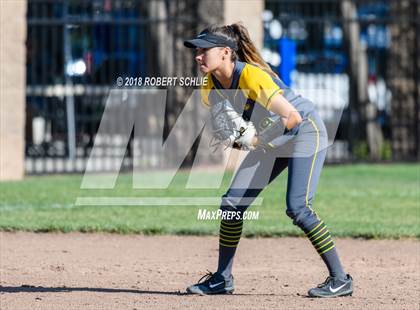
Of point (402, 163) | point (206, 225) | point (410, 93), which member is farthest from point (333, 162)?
point (206, 225)

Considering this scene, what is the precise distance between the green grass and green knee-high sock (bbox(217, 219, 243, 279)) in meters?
3.43

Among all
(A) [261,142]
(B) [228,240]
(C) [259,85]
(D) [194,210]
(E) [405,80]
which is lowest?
(D) [194,210]

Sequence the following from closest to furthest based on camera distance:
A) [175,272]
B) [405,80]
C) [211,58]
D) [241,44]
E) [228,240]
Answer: [211,58] < [241,44] < [228,240] < [175,272] < [405,80]

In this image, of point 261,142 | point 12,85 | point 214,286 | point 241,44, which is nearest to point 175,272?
point 214,286

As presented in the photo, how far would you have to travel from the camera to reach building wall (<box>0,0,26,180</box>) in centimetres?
1611

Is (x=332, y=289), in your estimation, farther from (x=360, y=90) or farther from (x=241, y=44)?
(x=360, y=90)

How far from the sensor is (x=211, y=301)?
7766mm

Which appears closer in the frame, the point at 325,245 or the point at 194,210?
the point at 325,245

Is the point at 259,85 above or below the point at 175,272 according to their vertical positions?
above

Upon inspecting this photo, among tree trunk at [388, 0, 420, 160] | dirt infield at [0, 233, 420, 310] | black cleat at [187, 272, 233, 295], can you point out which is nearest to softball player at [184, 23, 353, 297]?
black cleat at [187, 272, 233, 295]

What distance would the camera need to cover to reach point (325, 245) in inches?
308

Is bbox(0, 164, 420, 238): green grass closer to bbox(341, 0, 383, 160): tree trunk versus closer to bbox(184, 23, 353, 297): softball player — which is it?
bbox(184, 23, 353, 297): softball player

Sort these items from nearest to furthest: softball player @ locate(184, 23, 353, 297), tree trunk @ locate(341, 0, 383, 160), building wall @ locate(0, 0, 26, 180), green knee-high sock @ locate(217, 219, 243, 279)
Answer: softball player @ locate(184, 23, 353, 297) < green knee-high sock @ locate(217, 219, 243, 279) < building wall @ locate(0, 0, 26, 180) < tree trunk @ locate(341, 0, 383, 160)

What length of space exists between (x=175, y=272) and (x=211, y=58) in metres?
2.28
